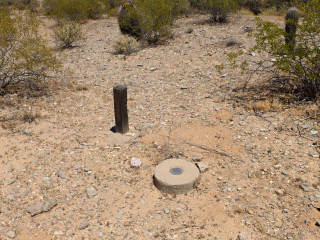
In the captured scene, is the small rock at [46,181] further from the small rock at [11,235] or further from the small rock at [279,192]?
the small rock at [279,192]

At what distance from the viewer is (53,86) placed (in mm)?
6895

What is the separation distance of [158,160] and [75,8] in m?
10.5

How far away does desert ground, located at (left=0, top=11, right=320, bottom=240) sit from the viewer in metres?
3.27

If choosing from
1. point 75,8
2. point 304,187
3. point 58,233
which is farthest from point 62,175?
point 75,8

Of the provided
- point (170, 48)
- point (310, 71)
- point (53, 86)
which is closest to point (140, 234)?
point (310, 71)

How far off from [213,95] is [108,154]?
288cm

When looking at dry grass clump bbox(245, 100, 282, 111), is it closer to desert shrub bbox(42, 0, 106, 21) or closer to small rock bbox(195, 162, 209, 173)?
small rock bbox(195, 162, 209, 173)

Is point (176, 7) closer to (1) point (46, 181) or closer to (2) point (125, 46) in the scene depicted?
(2) point (125, 46)

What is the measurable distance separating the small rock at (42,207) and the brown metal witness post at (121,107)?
169cm

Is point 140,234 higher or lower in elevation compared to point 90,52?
lower

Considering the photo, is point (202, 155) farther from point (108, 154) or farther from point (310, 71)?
point (310, 71)

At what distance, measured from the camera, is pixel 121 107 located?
15.2ft

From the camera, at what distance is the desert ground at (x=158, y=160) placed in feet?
10.7

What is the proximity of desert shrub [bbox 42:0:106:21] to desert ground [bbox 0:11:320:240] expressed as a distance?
20.5ft
